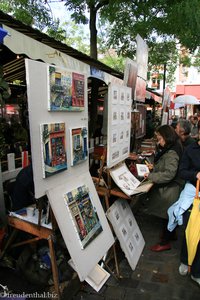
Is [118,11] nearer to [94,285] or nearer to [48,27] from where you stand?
[48,27]

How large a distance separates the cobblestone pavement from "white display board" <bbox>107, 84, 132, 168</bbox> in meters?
1.37

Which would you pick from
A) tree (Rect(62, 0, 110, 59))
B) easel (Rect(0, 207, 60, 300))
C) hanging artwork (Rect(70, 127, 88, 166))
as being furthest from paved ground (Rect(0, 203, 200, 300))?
tree (Rect(62, 0, 110, 59))

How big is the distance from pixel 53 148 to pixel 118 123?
4.43 ft

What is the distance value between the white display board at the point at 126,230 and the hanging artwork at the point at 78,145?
35.4 inches

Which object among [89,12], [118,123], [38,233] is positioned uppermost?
[89,12]

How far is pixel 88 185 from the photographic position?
268cm

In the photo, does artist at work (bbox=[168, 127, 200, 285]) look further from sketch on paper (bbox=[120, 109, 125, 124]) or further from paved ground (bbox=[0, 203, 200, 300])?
sketch on paper (bbox=[120, 109, 125, 124])

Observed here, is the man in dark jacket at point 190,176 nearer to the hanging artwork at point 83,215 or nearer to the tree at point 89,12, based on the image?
the hanging artwork at point 83,215

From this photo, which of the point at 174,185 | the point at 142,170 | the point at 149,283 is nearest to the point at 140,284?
the point at 149,283

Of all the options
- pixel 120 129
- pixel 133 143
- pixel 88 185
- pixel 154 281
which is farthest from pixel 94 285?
pixel 133 143

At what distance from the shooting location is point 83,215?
2.45 meters

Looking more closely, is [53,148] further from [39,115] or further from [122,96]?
[122,96]

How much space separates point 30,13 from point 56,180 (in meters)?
7.91

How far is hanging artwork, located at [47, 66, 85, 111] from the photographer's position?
211cm
